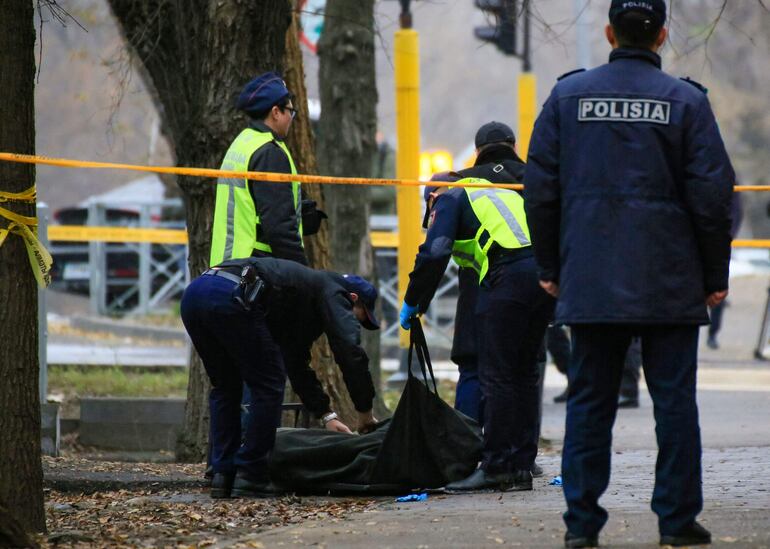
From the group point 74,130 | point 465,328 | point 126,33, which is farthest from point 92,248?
point 74,130

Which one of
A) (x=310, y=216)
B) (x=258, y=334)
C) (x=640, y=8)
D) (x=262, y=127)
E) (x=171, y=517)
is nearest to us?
(x=640, y=8)

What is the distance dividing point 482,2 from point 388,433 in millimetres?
3567

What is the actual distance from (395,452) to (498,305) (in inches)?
32.0

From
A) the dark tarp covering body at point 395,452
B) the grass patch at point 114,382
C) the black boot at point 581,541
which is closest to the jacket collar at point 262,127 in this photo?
the dark tarp covering body at point 395,452

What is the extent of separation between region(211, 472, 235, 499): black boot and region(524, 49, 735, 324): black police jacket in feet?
8.09

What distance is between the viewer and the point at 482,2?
9.57 metres

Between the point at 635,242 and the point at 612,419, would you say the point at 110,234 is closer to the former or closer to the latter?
the point at 612,419

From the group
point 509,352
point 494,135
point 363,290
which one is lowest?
point 509,352

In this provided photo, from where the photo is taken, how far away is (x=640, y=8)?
5223 millimetres

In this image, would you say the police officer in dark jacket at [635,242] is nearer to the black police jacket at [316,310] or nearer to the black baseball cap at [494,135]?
the black police jacket at [316,310]

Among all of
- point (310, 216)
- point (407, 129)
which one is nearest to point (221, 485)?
point (310, 216)

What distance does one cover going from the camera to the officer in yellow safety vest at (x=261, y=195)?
732cm

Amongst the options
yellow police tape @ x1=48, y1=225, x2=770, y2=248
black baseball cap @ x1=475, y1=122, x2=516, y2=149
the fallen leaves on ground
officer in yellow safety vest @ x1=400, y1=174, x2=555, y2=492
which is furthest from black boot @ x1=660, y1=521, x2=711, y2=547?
yellow police tape @ x1=48, y1=225, x2=770, y2=248

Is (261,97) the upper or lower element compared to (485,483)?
upper
